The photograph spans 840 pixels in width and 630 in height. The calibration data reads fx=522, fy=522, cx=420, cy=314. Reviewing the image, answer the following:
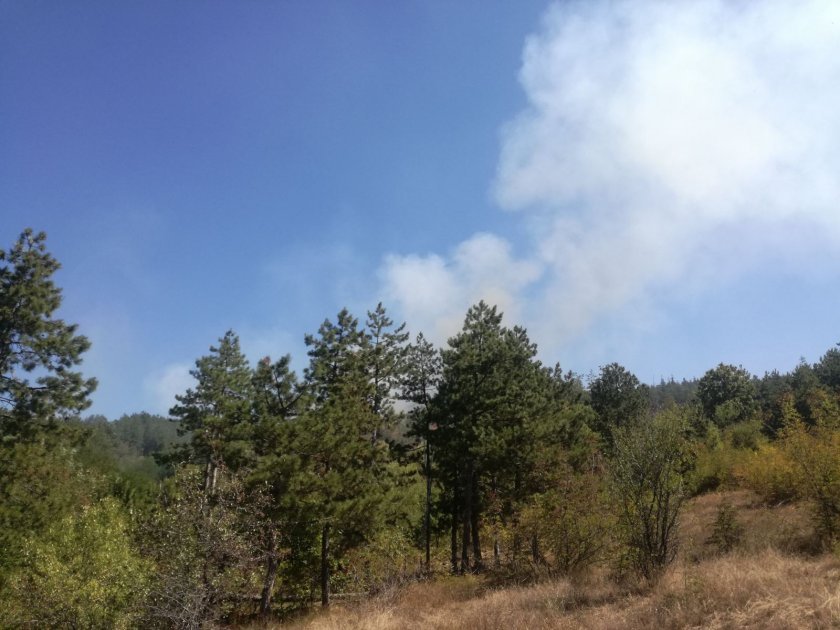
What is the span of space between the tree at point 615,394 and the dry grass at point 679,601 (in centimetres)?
3722

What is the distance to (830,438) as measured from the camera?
2031 centimetres

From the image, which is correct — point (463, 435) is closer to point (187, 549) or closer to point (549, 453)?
point (549, 453)

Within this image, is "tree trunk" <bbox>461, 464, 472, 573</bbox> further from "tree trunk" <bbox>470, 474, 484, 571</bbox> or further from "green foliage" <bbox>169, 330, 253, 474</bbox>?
"green foliage" <bbox>169, 330, 253, 474</bbox>

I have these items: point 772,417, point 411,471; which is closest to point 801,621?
point 411,471

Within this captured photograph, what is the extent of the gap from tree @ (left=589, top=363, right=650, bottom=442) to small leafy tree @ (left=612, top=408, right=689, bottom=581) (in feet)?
136

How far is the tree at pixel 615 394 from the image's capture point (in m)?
57.0

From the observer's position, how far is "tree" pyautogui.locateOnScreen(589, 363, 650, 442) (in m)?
57.0

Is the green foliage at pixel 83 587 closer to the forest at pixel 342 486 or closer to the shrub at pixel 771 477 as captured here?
the forest at pixel 342 486

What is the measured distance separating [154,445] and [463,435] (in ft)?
565

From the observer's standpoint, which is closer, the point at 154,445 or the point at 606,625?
the point at 606,625

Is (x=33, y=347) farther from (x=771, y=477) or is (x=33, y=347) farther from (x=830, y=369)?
(x=830, y=369)

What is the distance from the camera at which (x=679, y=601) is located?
12.2m

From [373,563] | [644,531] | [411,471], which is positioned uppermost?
[411,471]

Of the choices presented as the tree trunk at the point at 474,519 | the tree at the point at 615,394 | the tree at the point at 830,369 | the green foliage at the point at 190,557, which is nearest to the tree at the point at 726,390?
the tree at the point at 830,369
